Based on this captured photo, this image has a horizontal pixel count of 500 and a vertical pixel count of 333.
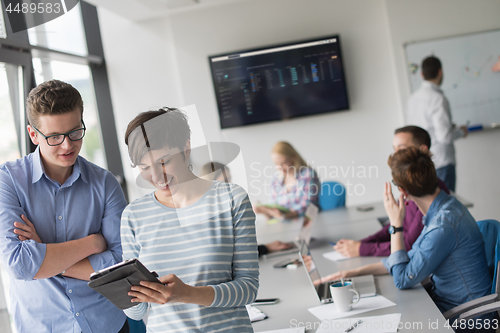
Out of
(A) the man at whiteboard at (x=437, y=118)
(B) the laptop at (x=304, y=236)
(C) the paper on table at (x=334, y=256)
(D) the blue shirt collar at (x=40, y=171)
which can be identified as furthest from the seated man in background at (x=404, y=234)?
(A) the man at whiteboard at (x=437, y=118)

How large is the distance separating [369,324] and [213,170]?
0.77m

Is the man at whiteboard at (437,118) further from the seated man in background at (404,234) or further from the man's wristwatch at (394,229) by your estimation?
the man's wristwatch at (394,229)

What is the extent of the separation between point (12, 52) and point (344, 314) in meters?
2.58

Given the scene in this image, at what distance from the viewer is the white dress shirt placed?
3711 mm

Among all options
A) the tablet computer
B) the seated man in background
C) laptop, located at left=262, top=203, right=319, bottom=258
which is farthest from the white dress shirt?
the tablet computer

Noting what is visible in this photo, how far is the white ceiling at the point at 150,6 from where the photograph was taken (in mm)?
3790

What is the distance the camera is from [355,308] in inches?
59.0

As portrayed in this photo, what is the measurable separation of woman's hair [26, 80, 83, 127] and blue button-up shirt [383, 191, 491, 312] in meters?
1.31

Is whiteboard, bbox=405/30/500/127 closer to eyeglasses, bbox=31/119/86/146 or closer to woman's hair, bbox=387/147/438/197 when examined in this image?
woman's hair, bbox=387/147/438/197

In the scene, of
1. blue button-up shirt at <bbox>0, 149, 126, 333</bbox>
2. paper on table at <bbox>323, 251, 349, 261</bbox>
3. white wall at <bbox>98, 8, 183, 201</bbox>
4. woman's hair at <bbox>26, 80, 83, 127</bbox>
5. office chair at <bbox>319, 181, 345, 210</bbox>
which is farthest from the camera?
white wall at <bbox>98, 8, 183, 201</bbox>

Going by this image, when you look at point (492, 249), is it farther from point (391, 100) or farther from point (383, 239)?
point (391, 100)

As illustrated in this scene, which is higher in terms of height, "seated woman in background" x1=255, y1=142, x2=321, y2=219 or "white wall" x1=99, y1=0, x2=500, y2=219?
"white wall" x1=99, y1=0, x2=500, y2=219

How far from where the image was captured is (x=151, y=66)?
4410 mm

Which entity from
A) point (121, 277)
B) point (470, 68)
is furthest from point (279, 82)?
point (121, 277)
